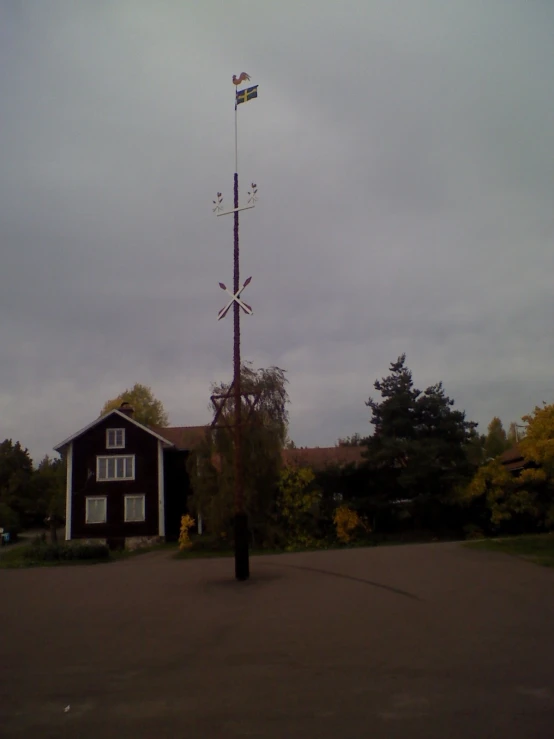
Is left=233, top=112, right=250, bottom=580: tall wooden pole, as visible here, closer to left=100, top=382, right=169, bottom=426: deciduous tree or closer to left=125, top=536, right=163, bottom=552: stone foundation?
left=125, top=536, right=163, bottom=552: stone foundation

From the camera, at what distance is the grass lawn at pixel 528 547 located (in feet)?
61.6

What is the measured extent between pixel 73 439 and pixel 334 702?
36.4 metres

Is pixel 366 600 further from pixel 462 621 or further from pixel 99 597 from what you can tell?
pixel 99 597

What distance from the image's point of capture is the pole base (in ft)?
52.8

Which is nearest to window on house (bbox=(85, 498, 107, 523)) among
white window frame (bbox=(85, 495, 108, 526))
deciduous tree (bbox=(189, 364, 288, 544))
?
Answer: white window frame (bbox=(85, 495, 108, 526))

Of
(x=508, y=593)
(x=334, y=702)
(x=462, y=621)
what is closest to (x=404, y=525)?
(x=508, y=593)

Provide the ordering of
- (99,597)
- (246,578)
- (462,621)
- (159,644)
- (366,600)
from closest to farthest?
(159,644), (462,621), (366,600), (99,597), (246,578)

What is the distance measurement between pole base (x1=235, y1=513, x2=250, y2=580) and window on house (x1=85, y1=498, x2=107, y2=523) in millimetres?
25481

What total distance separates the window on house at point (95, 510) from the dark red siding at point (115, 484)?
0.76ft

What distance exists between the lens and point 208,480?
3338cm

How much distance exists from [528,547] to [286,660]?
1700 centimetres

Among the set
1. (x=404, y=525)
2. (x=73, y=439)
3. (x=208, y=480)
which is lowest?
(x=404, y=525)

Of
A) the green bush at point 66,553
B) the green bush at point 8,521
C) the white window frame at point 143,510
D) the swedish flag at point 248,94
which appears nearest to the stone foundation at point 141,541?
the white window frame at point 143,510

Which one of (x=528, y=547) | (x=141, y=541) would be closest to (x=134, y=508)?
(x=141, y=541)
